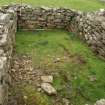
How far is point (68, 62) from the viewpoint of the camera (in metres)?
10.4

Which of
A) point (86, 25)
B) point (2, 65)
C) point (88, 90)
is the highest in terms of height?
point (2, 65)

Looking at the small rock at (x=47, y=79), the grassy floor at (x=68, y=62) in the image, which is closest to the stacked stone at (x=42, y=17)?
the grassy floor at (x=68, y=62)

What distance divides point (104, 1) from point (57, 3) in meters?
3.58

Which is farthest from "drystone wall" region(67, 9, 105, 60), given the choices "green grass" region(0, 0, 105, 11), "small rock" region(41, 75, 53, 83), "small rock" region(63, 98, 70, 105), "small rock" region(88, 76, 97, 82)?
"green grass" region(0, 0, 105, 11)

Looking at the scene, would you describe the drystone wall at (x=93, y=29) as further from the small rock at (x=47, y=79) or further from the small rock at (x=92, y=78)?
the small rock at (x=47, y=79)

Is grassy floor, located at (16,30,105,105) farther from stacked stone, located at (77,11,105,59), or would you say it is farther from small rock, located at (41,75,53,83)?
stacked stone, located at (77,11,105,59)

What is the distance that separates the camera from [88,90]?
8797 millimetres

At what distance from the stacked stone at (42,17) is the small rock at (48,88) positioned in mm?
5187

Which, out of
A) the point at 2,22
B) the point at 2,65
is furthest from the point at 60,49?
the point at 2,65

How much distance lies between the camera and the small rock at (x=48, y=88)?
8.34 metres

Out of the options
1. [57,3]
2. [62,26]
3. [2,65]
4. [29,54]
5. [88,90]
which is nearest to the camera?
[2,65]

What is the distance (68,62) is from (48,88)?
210 cm

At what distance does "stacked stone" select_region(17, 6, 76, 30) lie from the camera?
13266mm

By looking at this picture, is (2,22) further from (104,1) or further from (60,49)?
(104,1)
